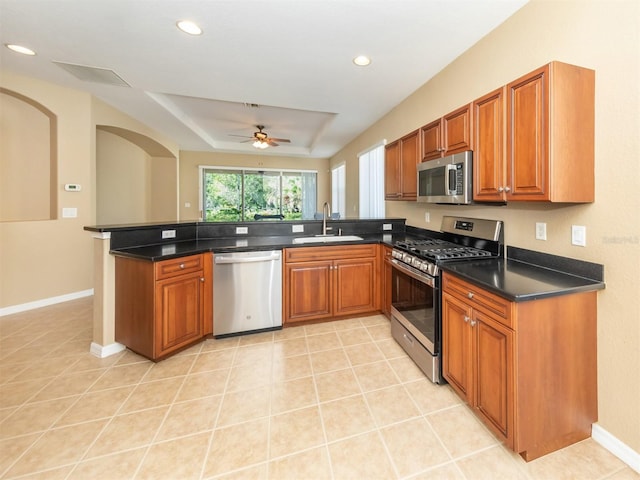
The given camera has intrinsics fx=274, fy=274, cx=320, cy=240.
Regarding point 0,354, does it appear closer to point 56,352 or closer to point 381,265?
point 56,352

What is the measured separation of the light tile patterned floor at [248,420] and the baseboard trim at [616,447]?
4 centimetres

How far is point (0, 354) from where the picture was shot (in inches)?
92.9

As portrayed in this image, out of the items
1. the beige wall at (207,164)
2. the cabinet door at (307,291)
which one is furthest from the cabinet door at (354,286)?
the beige wall at (207,164)

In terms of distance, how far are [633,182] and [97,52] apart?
13.3 feet

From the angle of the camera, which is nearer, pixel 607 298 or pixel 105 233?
pixel 607 298

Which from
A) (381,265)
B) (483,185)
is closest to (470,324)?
(483,185)

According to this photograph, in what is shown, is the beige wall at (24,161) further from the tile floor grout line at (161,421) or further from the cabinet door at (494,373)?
the cabinet door at (494,373)

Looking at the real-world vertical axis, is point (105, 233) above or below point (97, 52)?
below

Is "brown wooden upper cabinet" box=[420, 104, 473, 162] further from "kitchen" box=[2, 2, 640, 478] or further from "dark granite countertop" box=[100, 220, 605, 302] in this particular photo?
"dark granite countertop" box=[100, 220, 605, 302]

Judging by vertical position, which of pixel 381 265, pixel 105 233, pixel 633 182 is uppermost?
pixel 633 182

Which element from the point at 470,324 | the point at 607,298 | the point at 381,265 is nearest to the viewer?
the point at 607,298

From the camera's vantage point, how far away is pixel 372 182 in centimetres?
477

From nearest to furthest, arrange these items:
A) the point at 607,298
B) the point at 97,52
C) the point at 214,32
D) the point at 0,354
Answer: the point at 607,298 → the point at 214,32 → the point at 0,354 → the point at 97,52

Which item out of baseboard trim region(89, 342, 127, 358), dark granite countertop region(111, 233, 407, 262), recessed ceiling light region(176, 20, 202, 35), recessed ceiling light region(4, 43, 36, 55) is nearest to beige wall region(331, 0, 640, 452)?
dark granite countertop region(111, 233, 407, 262)
